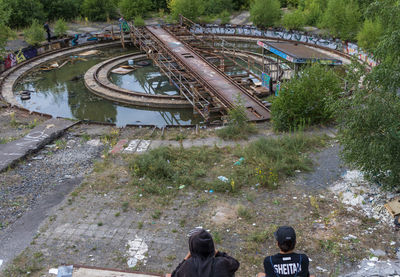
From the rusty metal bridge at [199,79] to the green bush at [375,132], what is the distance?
6.43 meters

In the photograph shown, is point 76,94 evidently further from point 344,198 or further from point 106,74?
point 344,198

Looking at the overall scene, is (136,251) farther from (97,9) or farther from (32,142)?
(97,9)

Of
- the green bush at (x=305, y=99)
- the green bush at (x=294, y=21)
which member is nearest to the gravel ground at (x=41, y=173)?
the green bush at (x=305, y=99)

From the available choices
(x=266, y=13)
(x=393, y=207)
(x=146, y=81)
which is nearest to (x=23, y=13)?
(x=146, y=81)

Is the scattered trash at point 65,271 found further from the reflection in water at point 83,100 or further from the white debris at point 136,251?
the reflection in water at point 83,100

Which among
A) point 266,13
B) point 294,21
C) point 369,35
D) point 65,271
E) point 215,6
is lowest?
point 65,271

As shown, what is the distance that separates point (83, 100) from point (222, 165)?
11794mm

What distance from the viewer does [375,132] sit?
27.4ft

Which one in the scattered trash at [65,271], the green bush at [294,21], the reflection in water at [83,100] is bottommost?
the reflection in water at [83,100]

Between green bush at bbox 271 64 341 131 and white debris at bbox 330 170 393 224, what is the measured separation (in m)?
4.15

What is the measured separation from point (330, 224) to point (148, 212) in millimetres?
4290

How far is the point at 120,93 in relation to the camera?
20.7m

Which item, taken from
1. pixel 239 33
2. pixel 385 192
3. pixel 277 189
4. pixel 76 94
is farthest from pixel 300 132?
pixel 239 33

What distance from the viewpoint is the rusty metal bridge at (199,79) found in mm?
16784
